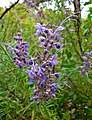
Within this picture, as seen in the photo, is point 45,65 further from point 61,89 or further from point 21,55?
point 61,89

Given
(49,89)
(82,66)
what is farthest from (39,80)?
(82,66)

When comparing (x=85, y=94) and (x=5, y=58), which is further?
(x=5, y=58)

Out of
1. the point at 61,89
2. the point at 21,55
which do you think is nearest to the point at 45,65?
the point at 21,55

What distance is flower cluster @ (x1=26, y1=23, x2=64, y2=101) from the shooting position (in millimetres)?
1334

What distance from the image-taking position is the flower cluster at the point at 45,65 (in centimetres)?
133

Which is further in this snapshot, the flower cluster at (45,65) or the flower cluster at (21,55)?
the flower cluster at (21,55)

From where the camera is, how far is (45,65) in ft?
4.41

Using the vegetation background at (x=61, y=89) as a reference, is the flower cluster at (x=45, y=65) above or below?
above

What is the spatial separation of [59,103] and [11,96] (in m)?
0.28

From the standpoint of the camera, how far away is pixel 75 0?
2.08 meters

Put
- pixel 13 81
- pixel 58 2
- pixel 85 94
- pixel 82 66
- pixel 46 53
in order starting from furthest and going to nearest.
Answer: pixel 58 2 → pixel 13 81 → pixel 85 94 → pixel 82 66 → pixel 46 53

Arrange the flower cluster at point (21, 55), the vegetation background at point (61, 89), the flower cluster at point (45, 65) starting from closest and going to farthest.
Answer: the flower cluster at point (45, 65) < the flower cluster at point (21, 55) < the vegetation background at point (61, 89)

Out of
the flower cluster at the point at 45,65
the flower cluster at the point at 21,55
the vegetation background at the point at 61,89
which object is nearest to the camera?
the flower cluster at the point at 45,65

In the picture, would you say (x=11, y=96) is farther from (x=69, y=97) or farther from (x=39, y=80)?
(x=39, y=80)
